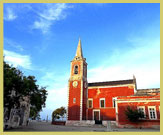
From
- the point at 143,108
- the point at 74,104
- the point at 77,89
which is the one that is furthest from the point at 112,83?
the point at 143,108

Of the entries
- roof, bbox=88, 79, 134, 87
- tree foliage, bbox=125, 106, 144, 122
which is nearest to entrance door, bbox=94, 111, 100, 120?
roof, bbox=88, 79, 134, 87

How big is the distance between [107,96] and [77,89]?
6810 mm

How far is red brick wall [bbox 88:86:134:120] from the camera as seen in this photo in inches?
1314

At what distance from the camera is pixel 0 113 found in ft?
35.7

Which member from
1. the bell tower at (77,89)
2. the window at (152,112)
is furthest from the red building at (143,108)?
the bell tower at (77,89)

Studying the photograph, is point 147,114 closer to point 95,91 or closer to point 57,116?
point 95,91

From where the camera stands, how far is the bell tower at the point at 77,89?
3431 centimetres

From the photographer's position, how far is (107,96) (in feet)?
115

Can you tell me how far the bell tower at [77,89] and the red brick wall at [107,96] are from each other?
1.95 metres

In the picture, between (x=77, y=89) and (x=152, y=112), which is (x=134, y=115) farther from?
(x=77, y=89)

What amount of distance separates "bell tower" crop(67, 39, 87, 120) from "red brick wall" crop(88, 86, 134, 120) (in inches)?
76.8

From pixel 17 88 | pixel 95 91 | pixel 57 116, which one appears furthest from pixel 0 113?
pixel 57 116

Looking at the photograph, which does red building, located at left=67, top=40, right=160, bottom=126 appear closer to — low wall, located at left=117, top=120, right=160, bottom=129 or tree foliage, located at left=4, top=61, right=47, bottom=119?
low wall, located at left=117, top=120, right=160, bottom=129

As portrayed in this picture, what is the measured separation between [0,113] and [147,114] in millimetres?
20756
